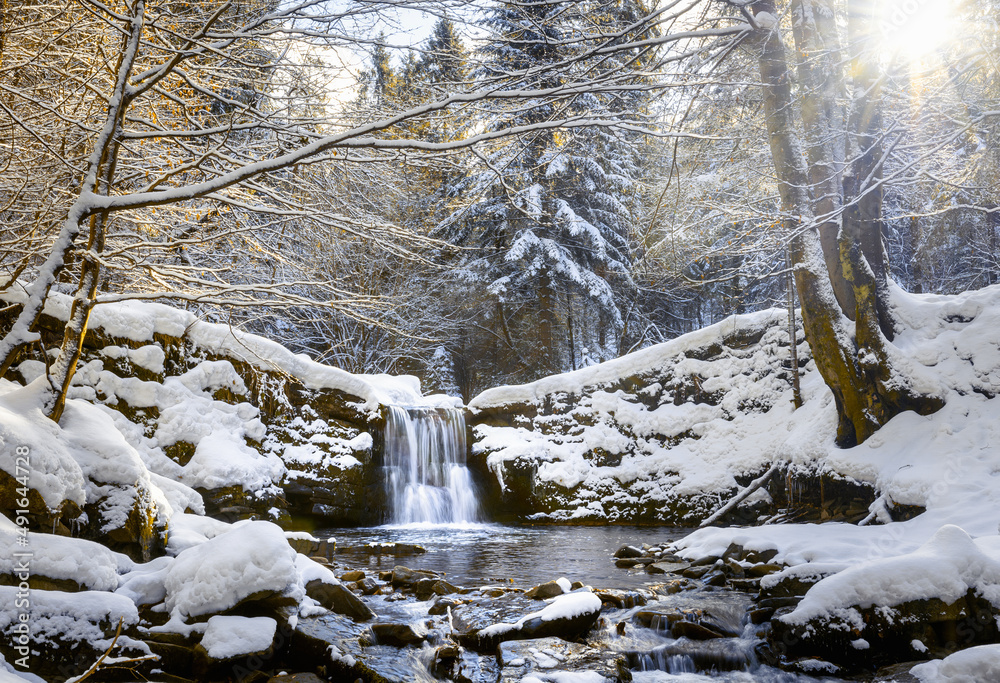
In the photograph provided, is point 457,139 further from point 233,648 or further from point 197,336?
point 197,336

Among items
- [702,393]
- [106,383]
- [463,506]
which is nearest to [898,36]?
[702,393]

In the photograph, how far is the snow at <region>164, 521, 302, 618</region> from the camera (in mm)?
3361

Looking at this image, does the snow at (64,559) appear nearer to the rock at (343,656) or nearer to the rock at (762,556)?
the rock at (343,656)

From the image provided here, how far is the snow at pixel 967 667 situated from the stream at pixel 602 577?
25.0 inches

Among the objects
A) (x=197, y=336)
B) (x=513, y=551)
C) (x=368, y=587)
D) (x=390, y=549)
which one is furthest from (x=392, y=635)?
(x=197, y=336)

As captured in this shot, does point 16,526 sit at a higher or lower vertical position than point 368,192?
lower

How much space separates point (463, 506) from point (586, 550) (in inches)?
152

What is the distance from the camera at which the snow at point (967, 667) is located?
2.91 meters

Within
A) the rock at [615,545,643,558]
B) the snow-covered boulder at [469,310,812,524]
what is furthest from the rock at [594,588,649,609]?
the snow-covered boulder at [469,310,812,524]

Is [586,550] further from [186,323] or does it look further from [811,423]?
[186,323]

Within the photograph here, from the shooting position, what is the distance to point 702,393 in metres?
11.4

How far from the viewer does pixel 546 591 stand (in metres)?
5.11

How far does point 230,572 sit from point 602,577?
153 inches

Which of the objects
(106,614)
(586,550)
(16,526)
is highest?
(16,526)
